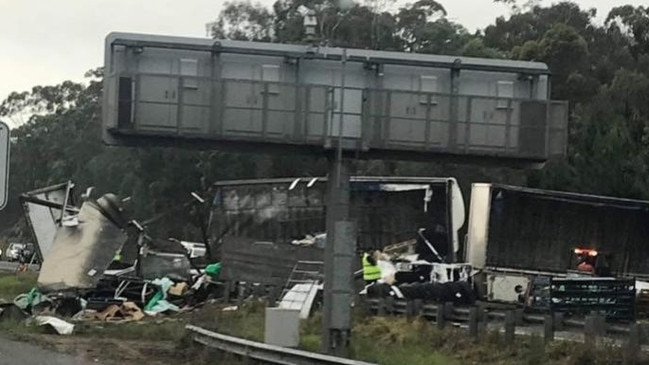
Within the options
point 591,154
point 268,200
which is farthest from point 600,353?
point 591,154

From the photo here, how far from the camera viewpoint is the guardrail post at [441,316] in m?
20.2

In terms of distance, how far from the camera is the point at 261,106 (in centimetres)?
2003

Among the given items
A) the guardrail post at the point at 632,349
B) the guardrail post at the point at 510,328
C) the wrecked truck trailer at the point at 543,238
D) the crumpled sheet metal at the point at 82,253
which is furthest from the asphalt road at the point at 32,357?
the wrecked truck trailer at the point at 543,238

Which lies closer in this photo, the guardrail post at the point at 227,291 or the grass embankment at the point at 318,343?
the grass embankment at the point at 318,343

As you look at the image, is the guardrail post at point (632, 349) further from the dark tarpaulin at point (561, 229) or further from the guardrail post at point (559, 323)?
the dark tarpaulin at point (561, 229)

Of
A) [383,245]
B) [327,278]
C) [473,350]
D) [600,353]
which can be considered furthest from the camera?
[383,245]

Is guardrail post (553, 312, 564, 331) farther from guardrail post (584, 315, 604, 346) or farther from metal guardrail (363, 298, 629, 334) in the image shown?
guardrail post (584, 315, 604, 346)

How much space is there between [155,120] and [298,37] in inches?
2035

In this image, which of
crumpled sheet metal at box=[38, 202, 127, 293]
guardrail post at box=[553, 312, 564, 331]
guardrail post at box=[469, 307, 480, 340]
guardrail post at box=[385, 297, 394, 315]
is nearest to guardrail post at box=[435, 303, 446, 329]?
guardrail post at box=[469, 307, 480, 340]

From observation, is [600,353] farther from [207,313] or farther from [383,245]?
[383,245]

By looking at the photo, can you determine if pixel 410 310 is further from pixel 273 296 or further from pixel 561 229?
pixel 561 229

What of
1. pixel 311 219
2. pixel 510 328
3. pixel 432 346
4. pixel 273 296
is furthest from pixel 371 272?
pixel 510 328

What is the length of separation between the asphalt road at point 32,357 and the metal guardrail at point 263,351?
191 centimetres

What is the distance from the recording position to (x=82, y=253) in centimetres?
3450
